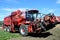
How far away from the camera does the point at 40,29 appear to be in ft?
55.7

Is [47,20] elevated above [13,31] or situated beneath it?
elevated above

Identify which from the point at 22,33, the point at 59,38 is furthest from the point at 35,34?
the point at 59,38

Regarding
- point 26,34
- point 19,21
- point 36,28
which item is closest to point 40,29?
point 36,28

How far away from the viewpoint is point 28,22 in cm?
1805

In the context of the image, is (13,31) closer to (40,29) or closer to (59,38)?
(40,29)

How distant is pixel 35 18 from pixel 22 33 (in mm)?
2091

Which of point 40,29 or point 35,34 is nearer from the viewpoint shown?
point 40,29

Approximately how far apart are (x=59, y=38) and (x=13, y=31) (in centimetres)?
749

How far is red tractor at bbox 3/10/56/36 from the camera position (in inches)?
669

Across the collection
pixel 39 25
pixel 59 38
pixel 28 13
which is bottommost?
pixel 59 38

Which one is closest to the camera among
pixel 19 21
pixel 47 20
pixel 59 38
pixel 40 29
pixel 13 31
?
pixel 59 38

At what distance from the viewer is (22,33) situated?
60.3 ft

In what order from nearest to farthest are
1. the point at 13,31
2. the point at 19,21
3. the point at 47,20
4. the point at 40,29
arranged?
1. the point at 40,29
2. the point at 47,20
3. the point at 19,21
4. the point at 13,31

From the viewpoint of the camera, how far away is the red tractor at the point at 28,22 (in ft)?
55.7
